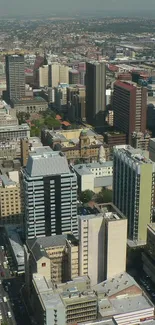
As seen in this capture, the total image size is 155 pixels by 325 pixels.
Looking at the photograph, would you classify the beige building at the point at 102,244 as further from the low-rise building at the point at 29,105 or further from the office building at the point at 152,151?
the low-rise building at the point at 29,105

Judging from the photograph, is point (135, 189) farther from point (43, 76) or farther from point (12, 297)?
point (43, 76)

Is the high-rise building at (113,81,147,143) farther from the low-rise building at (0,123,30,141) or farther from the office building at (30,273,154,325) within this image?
the office building at (30,273,154,325)

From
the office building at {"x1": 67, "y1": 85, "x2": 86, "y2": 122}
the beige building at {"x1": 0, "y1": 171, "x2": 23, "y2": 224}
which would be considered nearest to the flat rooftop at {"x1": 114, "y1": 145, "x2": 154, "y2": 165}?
the beige building at {"x1": 0, "y1": 171, "x2": 23, "y2": 224}

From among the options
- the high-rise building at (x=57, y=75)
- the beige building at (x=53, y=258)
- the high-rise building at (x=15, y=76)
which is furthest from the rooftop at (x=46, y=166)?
the high-rise building at (x=57, y=75)

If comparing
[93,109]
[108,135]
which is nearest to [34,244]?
[108,135]

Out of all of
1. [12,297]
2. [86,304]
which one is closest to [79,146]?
[12,297]
